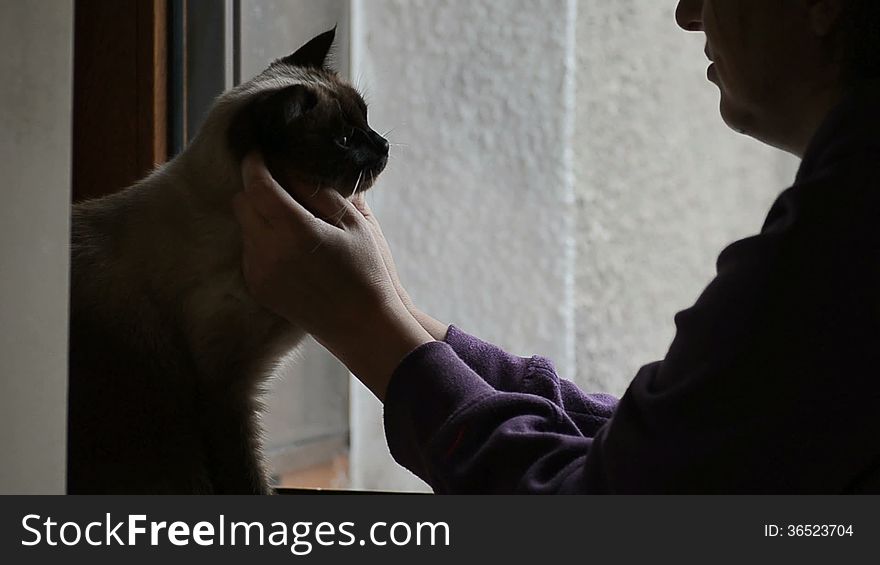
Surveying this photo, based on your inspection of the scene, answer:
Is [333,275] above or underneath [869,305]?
above

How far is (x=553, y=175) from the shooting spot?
1.41 metres

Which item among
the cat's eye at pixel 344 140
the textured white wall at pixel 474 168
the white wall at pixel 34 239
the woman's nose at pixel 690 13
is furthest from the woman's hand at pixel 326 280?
the textured white wall at pixel 474 168

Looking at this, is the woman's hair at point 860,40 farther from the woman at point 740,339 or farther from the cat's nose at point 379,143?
the cat's nose at point 379,143

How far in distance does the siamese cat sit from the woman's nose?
1.30 ft

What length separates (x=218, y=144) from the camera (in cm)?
101

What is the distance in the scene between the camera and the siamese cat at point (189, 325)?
0.97 meters

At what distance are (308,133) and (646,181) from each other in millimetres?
599

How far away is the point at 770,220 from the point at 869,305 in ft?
0.31

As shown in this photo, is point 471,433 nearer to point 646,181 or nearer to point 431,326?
point 431,326

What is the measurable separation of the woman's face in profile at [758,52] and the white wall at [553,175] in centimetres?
59

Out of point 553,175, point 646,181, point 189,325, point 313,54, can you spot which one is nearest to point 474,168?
point 553,175
